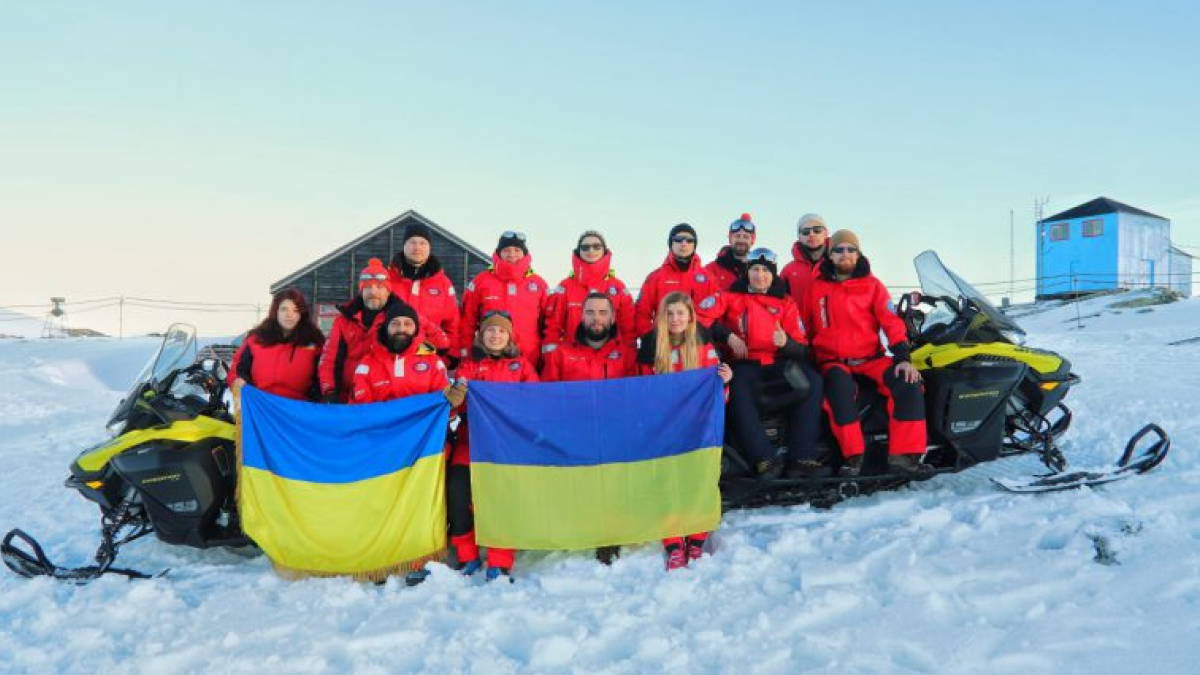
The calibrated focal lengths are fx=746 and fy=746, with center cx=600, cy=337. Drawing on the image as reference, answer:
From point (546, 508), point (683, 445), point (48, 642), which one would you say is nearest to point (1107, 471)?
point (683, 445)

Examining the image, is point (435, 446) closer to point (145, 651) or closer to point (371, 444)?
point (371, 444)

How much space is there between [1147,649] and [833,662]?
1.13m

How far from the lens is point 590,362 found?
4668 millimetres

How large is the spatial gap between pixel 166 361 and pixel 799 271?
4.56 meters

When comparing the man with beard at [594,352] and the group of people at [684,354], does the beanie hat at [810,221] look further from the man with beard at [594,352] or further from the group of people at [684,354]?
the man with beard at [594,352]

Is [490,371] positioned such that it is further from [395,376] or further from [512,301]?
[512,301]

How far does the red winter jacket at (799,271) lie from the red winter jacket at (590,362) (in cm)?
146

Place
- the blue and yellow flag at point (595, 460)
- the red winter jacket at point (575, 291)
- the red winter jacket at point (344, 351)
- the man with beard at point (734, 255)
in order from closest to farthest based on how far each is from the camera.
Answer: the blue and yellow flag at point (595, 460) → the red winter jacket at point (344, 351) → the red winter jacket at point (575, 291) → the man with beard at point (734, 255)

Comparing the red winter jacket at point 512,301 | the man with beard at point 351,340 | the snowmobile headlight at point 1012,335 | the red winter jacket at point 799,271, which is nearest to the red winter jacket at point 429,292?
the red winter jacket at point 512,301

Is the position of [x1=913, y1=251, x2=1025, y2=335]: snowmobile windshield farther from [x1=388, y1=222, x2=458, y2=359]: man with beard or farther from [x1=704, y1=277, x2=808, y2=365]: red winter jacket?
[x1=388, y1=222, x2=458, y2=359]: man with beard

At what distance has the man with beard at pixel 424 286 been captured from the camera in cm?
568

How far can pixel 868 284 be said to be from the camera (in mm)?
4867

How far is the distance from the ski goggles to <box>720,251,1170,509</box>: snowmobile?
78 cm

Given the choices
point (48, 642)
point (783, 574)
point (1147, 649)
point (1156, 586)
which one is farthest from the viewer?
point (783, 574)
